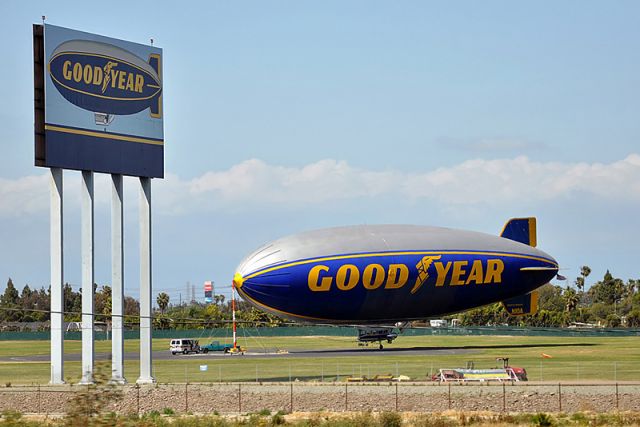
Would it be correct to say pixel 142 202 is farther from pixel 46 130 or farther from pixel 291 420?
pixel 291 420

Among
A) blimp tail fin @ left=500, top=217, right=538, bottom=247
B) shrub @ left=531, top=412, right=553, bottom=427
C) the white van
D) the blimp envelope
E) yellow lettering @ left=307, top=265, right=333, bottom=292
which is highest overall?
the blimp envelope

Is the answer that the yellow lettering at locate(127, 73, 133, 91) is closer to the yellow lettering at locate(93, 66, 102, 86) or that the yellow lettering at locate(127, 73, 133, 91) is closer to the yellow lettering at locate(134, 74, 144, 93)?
the yellow lettering at locate(134, 74, 144, 93)

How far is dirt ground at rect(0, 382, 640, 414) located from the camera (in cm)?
5675

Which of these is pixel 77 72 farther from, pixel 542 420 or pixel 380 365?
pixel 380 365

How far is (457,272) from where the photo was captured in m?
74.7

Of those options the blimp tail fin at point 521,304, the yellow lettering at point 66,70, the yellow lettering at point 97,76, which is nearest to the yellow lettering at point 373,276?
the blimp tail fin at point 521,304

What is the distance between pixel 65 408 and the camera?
57.0 meters

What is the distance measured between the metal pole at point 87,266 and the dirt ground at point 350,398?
6.94 feet

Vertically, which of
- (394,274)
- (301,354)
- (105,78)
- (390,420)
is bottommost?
(390,420)

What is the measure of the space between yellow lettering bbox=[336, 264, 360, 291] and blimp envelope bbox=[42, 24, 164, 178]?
14185 mm

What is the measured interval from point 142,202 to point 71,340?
81.8 m

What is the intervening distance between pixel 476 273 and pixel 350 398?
20.9 metres

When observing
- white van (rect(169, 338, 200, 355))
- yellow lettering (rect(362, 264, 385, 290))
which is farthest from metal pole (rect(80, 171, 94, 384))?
white van (rect(169, 338, 200, 355))

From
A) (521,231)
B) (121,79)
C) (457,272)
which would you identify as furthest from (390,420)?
(521,231)
